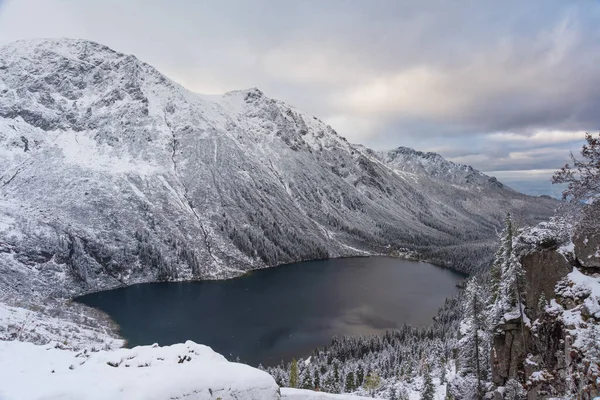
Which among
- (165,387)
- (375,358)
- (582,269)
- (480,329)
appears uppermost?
(582,269)

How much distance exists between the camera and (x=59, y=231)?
198 m

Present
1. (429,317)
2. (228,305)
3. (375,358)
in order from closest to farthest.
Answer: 1. (375,358)
2. (429,317)
3. (228,305)

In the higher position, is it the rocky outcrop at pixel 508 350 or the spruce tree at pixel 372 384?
the rocky outcrop at pixel 508 350

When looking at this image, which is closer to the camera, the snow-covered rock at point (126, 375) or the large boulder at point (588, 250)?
the snow-covered rock at point (126, 375)

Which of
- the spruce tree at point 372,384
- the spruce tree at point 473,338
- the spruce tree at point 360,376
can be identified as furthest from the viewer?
the spruce tree at point 360,376

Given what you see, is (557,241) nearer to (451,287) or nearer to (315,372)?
(315,372)

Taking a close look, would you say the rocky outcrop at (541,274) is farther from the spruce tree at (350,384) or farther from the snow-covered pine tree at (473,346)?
the spruce tree at (350,384)

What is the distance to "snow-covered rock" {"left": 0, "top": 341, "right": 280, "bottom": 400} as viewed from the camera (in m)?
12.6

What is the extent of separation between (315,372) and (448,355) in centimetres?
3883

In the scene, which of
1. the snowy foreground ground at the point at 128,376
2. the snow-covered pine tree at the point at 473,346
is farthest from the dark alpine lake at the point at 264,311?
the snowy foreground ground at the point at 128,376

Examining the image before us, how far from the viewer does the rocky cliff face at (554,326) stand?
13.1 metres

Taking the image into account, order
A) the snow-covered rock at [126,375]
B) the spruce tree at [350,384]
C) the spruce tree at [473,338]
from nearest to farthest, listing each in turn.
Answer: the snow-covered rock at [126,375] < the spruce tree at [473,338] < the spruce tree at [350,384]

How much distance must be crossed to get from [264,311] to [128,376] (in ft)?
467

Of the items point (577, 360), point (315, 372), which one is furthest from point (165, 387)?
point (315, 372)
